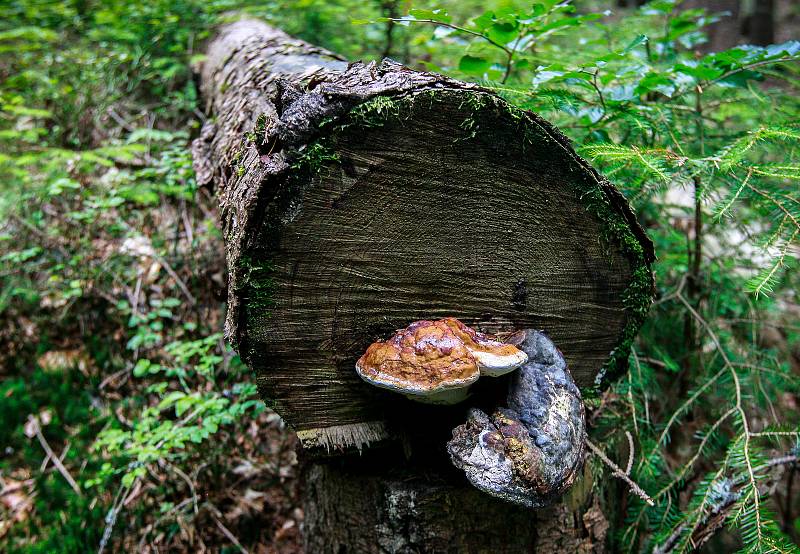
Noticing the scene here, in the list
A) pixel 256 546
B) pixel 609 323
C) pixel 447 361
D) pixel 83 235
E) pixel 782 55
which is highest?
pixel 782 55

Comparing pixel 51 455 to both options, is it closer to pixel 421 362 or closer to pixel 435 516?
pixel 435 516

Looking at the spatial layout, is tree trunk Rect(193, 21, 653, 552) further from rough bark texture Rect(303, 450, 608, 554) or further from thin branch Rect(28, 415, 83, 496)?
thin branch Rect(28, 415, 83, 496)

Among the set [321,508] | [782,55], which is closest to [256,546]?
[321,508]

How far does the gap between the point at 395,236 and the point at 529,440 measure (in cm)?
77

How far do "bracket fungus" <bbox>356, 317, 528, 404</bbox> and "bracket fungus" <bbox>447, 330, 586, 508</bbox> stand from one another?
0.49 ft

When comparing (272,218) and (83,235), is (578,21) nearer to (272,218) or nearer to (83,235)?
(272,218)

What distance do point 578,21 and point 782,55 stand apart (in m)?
0.76

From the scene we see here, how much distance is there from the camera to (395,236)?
1.69 meters

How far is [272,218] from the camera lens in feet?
4.95

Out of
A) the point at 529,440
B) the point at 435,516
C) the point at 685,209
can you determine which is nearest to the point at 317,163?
the point at 529,440

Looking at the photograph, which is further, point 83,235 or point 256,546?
point 83,235

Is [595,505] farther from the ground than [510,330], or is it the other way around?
[510,330]

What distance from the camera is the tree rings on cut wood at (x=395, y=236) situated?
1515 millimetres

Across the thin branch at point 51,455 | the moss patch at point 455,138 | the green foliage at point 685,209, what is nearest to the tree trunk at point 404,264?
the moss patch at point 455,138
